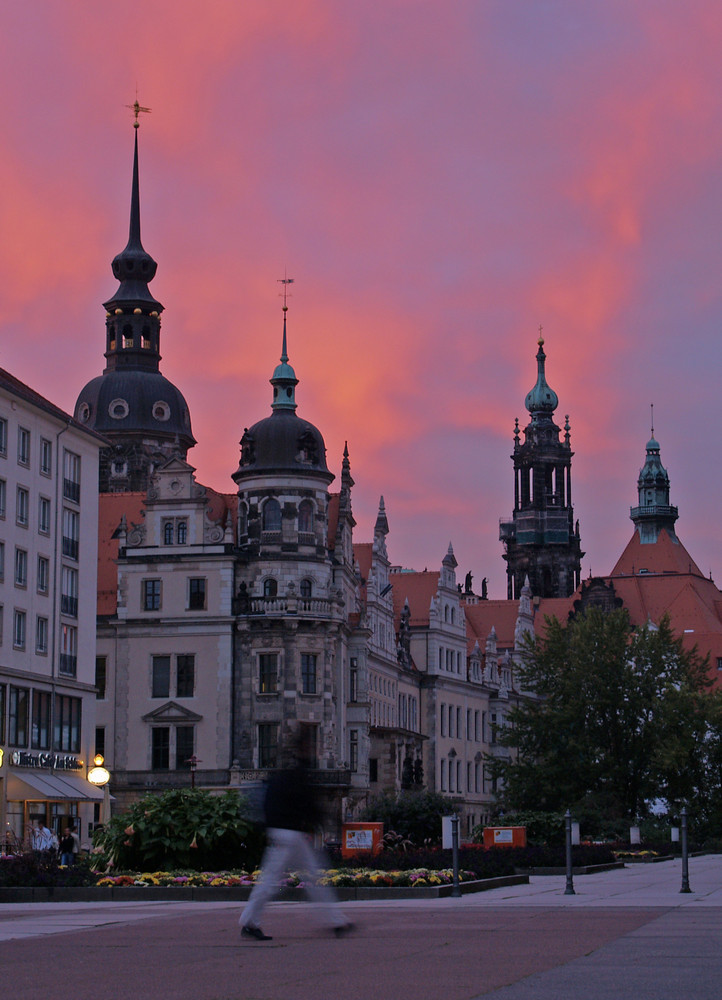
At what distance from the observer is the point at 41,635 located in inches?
2724

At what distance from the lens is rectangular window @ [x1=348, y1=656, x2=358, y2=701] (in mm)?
95438

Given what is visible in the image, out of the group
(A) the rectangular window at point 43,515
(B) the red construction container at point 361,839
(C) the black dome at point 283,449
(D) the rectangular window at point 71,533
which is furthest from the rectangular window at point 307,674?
(B) the red construction container at point 361,839

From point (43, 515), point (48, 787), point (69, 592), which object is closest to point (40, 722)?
point (48, 787)

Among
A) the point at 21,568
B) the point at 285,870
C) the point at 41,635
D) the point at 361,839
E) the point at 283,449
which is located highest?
the point at 283,449

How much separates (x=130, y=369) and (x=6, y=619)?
5979 cm

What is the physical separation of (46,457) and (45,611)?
6.41 m

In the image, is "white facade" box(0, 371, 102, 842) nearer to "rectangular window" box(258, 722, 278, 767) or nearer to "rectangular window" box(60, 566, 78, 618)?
"rectangular window" box(60, 566, 78, 618)

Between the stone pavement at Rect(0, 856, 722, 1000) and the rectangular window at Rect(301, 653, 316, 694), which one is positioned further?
the rectangular window at Rect(301, 653, 316, 694)

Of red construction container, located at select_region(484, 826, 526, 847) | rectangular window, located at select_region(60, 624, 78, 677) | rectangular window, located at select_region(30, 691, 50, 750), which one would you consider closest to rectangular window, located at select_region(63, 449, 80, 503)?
rectangular window, located at select_region(60, 624, 78, 677)

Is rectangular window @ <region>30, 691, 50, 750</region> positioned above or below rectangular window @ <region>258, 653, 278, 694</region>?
below

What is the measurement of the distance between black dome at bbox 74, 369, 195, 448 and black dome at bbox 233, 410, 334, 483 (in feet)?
95.9

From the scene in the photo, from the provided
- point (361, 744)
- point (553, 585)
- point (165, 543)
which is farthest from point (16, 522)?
point (553, 585)

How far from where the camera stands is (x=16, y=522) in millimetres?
67312

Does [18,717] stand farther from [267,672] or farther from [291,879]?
[291,879]
